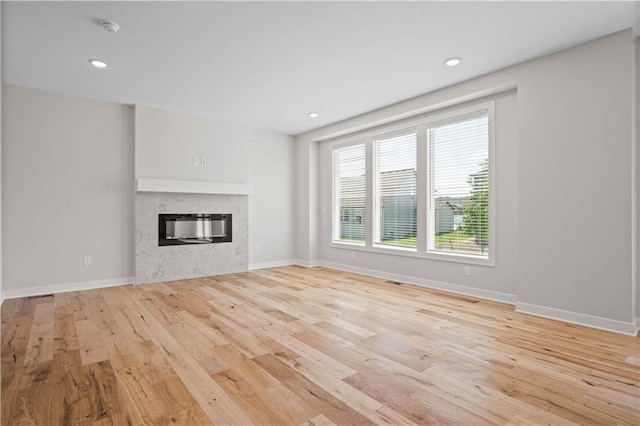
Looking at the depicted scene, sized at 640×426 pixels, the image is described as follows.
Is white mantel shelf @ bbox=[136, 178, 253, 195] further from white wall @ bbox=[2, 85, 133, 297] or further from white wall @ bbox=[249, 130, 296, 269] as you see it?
white wall @ bbox=[249, 130, 296, 269]

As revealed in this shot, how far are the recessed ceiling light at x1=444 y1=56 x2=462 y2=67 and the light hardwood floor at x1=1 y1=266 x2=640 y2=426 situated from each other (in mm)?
2671

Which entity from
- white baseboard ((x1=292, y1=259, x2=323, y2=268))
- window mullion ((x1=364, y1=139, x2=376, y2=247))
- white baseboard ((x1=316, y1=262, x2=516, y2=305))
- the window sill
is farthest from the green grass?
white baseboard ((x1=292, y1=259, x2=323, y2=268))

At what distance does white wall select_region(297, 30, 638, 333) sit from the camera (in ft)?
9.66

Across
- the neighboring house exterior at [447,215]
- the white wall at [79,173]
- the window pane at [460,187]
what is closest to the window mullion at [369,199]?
the window pane at [460,187]

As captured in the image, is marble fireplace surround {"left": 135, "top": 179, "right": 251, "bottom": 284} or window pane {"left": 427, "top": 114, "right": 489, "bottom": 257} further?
marble fireplace surround {"left": 135, "top": 179, "right": 251, "bottom": 284}

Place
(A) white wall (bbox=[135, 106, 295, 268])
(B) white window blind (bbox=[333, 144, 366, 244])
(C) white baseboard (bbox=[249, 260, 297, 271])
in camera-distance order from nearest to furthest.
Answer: (A) white wall (bbox=[135, 106, 295, 268]) < (B) white window blind (bbox=[333, 144, 366, 244]) < (C) white baseboard (bbox=[249, 260, 297, 271])

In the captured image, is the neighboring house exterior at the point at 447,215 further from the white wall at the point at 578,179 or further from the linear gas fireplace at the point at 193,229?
the linear gas fireplace at the point at 193,229

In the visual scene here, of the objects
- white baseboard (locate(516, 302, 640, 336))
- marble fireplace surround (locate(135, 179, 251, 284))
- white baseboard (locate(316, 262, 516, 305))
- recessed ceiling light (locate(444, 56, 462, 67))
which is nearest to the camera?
white baseboard (locate(516, 302, 640, 336))

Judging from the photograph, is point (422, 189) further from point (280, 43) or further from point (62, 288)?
point (62, 288)

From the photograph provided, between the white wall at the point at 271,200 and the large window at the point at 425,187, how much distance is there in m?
1.27

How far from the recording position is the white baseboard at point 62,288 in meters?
4.20

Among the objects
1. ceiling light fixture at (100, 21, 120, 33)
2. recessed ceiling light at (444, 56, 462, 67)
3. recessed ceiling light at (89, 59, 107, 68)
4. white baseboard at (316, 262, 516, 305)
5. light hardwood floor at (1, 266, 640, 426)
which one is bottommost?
light hardwood floor at (1, 266, 640, 426)

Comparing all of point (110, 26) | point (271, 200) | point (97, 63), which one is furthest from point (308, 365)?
point (271, 200)

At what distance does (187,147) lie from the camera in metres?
5.46
